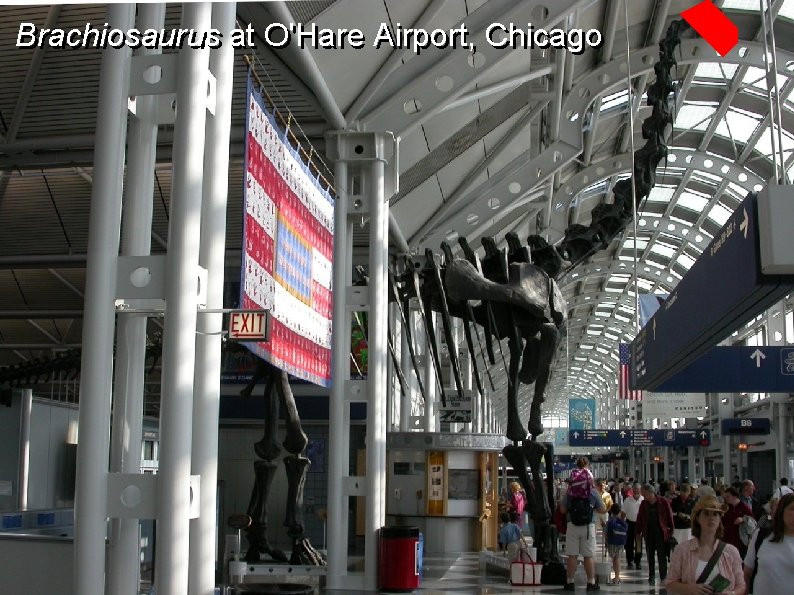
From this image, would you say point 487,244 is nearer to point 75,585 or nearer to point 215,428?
point 215,428

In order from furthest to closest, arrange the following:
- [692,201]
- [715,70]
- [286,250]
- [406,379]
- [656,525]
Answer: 1. [692,201]
2. [715,70]
3. [406,379]
4. [656,525]
5. [286,250]

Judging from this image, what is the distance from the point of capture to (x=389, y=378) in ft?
66.8

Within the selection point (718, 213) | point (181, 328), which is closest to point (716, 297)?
point (181, 328)

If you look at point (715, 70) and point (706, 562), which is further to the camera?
point (715, 70)

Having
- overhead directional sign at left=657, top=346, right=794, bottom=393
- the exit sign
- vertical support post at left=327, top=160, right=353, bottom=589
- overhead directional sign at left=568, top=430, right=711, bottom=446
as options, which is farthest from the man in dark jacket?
overhead directional sign at left=568, top=430, right=711, bottom=446

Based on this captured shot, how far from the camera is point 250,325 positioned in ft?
17.4

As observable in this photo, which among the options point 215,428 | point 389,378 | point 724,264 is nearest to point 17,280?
point 389,378

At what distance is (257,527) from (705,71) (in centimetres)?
1708

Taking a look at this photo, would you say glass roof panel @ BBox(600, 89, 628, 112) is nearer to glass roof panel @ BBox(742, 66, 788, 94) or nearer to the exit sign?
glass roof panel @ BBox(742, 66, 788, 94)

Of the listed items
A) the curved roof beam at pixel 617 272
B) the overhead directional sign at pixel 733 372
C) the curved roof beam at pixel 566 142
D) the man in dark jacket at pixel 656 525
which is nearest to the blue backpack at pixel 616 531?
the man in dark jacket at pixel 656 525

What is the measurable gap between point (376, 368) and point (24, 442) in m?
8.76

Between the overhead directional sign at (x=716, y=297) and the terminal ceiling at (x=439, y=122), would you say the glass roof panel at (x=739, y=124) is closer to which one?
the terminal ceiling at (x=439, y=122)

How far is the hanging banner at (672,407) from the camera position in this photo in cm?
3256

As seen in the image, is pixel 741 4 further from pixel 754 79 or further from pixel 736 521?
pixel 736 521
